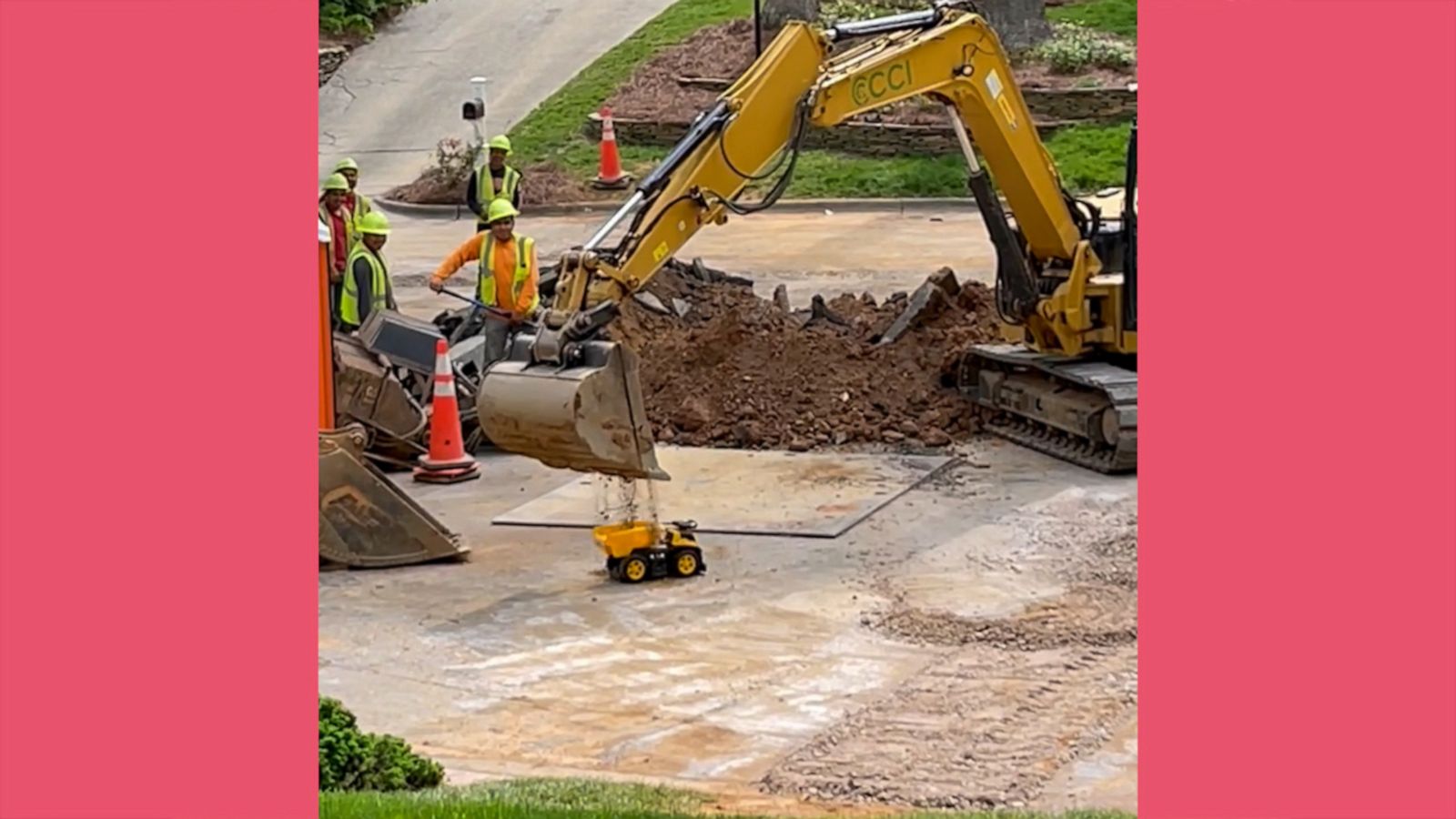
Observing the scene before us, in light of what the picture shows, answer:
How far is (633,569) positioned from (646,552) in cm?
12

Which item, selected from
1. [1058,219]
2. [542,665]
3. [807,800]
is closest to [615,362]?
[542,665]

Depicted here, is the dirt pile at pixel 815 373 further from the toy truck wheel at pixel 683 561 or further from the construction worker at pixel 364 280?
the toy truck wheel at pixel 683 561

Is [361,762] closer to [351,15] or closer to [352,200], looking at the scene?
[352,200]

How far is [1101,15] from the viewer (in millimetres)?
34156

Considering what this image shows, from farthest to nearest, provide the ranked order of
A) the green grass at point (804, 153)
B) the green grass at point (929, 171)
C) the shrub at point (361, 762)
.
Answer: the green grass at point (804, 153), the green grass at point (929, 171), the shrub at point (361, 762)

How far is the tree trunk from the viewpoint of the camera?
32.2 m

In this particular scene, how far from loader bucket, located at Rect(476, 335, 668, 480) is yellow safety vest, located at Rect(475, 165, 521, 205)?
7.19m

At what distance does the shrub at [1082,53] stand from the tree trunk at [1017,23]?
0.19 metres

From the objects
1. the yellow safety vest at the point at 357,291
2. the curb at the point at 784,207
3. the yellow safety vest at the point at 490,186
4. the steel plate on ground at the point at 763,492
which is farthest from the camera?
the curb at the point at 784,207

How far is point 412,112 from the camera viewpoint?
115 feet

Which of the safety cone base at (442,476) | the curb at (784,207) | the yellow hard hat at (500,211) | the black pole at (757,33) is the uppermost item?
the black pole at (757,33)

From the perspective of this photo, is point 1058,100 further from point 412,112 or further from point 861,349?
point 861,349

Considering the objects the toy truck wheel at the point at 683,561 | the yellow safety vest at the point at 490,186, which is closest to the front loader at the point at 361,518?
the toy truck wheel at the point at 683,561

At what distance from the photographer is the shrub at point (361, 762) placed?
8164mm
